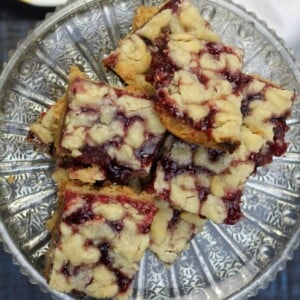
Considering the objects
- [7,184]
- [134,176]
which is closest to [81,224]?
[134,176]

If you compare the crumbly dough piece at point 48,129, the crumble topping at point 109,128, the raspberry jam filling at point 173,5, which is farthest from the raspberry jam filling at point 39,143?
the raspberry jam filling at point 173,5

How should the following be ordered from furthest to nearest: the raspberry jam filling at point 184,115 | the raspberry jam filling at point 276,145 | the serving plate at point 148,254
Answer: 1. the serving plate at point 148,254
2. the raspberry jam filling at point 276,145
3. the raspberry jam filling at point 184,115

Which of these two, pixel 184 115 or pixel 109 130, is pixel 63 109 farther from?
pixel 184 115

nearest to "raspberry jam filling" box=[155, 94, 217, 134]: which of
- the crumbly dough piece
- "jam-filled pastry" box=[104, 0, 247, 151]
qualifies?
"jam-filled pastry" box=[104, 0, 247, 151]

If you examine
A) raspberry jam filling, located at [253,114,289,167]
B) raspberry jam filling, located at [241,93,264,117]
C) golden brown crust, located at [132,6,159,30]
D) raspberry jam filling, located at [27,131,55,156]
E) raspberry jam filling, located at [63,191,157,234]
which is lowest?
raspberry jam filling, located at [63,191,157,234]

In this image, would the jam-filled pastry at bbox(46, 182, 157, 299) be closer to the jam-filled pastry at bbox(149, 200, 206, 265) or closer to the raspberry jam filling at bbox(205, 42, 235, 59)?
the jam-filled pastry at bbox(149, 200, 206, 265)

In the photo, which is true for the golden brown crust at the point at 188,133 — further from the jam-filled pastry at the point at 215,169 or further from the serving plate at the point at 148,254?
the serving plate at the point at 148,254

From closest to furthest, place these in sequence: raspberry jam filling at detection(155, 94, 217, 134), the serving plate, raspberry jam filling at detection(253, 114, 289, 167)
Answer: raspberry jam filling at detection(155, 94, 217, 134) < raspberry jam filling at detection(253, 114, 289, 167) < the serving plate
